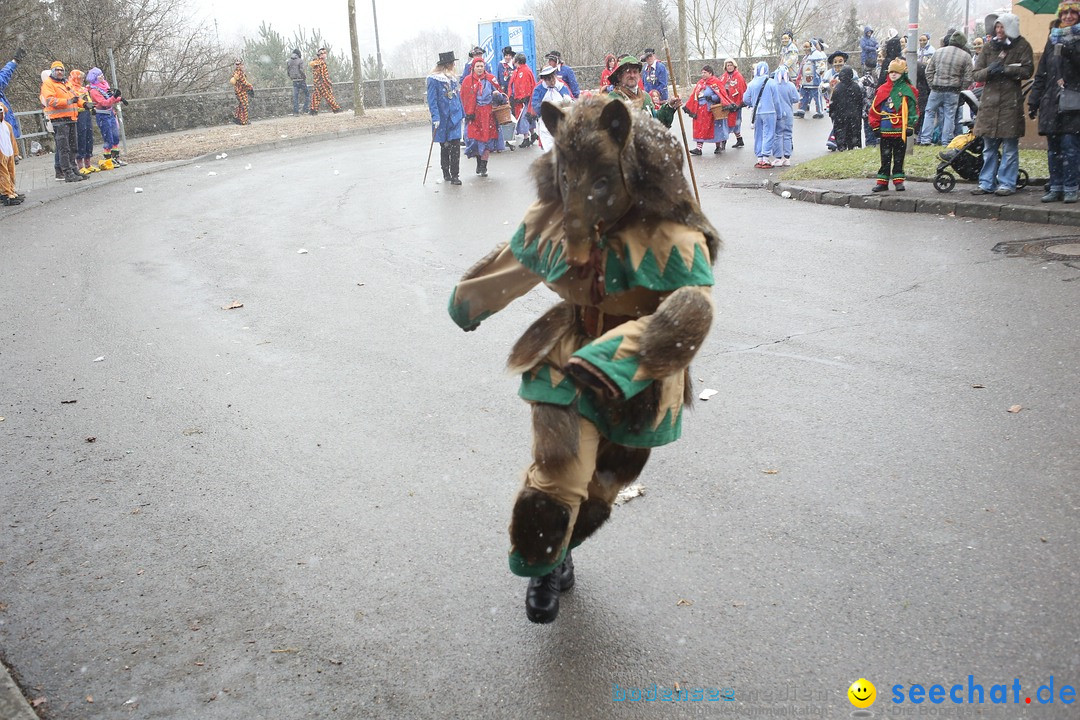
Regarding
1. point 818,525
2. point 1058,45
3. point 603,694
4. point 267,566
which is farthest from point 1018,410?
point 1058,45

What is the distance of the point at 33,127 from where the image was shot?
24.9 m

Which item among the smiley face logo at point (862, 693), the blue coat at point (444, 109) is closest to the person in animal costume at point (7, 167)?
the blue coat at point (444, 109)

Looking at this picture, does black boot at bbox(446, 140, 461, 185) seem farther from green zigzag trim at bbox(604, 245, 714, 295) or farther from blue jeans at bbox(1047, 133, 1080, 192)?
green zigzag trim at bbox(604, 245, 714, 295)

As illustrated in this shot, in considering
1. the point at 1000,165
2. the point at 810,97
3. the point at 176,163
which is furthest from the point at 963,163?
the point at 176,163

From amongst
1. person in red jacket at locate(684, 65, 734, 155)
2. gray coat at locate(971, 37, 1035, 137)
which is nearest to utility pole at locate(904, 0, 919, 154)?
gray coat at locate(971, 37, 1035, 137)

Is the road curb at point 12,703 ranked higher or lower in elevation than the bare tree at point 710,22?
lower

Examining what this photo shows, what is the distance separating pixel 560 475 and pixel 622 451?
35 centimetres

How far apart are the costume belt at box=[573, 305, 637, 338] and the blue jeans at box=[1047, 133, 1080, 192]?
9187 mm

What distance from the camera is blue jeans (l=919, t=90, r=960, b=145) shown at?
1611 centimetres

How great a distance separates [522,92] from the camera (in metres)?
21.2

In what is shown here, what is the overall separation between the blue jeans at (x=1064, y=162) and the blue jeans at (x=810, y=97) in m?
15.8

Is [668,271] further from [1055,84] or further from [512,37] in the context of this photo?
[512,37]

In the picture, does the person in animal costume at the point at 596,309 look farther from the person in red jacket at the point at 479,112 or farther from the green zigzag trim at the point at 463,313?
→ the person in red jacket at the point at 479,112

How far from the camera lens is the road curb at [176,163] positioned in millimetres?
16095
